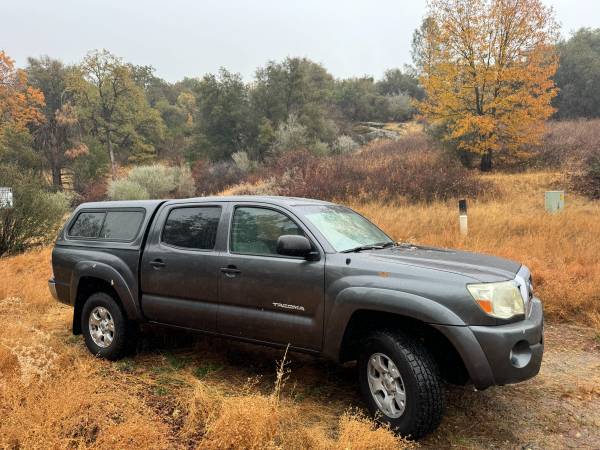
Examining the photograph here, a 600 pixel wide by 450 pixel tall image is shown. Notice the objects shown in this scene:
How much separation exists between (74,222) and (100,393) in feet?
8.12

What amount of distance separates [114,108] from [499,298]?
48.5 m

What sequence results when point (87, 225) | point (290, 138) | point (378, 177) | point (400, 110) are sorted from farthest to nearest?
point (400, 110) < point (290, 138) < point (378, 177) < point (87, 225)

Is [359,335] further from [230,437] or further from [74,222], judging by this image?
[74,222]

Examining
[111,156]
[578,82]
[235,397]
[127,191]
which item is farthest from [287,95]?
[235,397]

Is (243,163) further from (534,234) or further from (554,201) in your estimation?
(534,234)

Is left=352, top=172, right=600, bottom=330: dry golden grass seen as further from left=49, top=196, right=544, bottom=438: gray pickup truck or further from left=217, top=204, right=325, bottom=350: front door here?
left=217, top=204, right=325, bottom=350: front door

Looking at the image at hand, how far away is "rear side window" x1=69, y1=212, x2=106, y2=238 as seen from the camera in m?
5.13

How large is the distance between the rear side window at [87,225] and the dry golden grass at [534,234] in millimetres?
5652

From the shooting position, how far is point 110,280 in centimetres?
462

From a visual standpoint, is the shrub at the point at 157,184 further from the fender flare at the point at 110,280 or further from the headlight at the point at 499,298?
the headlight at the point at 499,298

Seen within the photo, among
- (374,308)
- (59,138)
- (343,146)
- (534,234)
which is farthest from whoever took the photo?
(59,138)

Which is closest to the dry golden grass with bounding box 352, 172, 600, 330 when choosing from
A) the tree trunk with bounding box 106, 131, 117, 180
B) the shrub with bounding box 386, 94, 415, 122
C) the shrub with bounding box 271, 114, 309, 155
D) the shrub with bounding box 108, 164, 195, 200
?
the shrub with bounding box 271, 114, 309, 155

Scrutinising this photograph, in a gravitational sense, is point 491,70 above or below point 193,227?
above

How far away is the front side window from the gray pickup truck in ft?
0.03
